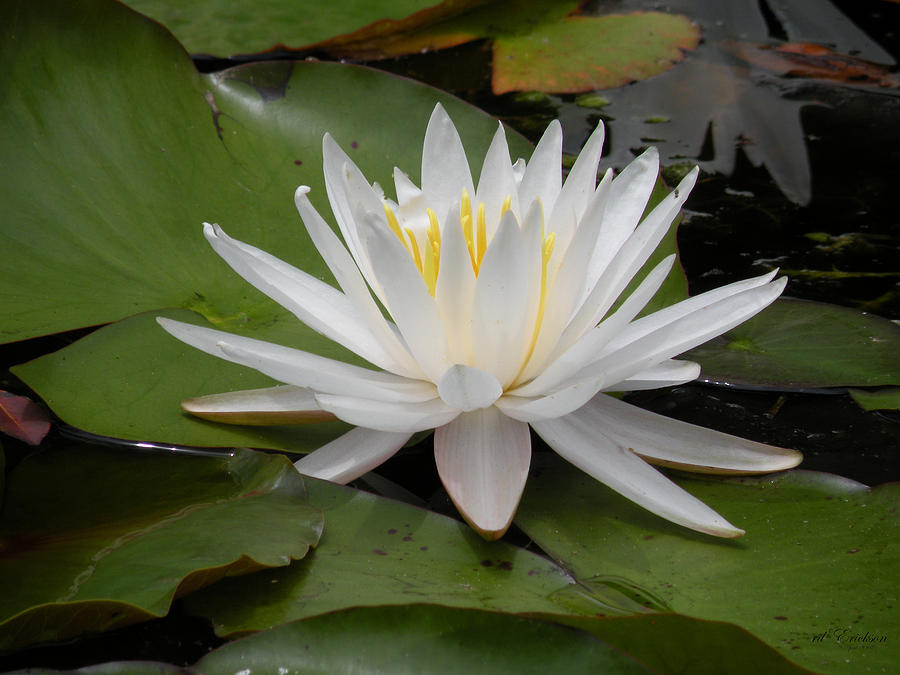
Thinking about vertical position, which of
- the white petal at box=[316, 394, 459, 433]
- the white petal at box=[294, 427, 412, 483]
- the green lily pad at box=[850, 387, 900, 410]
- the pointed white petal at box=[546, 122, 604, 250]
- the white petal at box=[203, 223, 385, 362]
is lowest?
the green lily pad at box=[850, 387, 900, 410]

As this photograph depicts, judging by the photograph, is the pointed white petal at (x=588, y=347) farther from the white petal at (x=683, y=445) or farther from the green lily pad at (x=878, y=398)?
the green lily pad at (x=878, y=398)

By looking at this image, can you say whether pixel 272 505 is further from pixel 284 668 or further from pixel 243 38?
pixel 243 38

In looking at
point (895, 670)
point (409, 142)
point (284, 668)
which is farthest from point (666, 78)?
point (284, 668)

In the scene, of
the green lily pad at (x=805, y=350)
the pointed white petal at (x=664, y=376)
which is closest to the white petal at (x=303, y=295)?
the pointed white petal at (x=664, y=376)

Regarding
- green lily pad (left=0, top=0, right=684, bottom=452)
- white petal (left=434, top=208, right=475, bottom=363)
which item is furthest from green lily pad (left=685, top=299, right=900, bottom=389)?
white petal (left=434, top=208, right=475, bottom=363)

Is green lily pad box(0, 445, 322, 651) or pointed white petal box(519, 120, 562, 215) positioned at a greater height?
pointed white petal box(519, 120, 562, 215)

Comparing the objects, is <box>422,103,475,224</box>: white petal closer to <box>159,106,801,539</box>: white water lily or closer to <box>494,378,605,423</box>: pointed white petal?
<box>159,106,801,539</box>: white water lily
